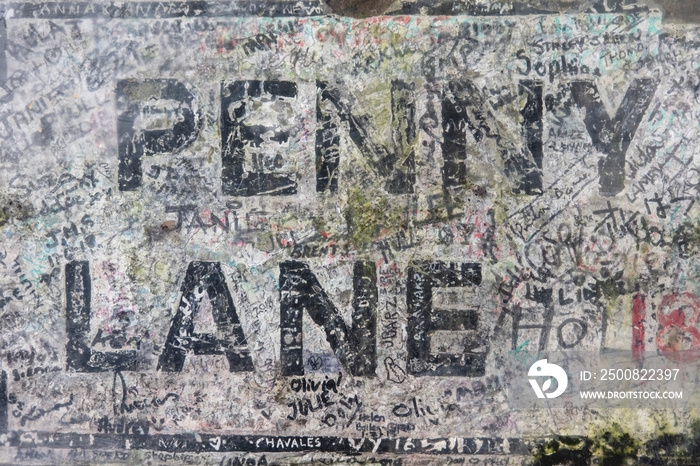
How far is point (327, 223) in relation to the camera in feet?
12.2

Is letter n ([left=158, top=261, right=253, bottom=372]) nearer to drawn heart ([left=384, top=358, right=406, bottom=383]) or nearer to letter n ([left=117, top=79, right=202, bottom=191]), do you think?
letter n ([left=117, top=79, right=202, bottom=191])

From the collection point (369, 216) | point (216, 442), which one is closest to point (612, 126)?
point (369, 216)

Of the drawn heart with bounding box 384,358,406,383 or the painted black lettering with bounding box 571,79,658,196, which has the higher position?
the painted black lettering with bounding box 571,79,658,196

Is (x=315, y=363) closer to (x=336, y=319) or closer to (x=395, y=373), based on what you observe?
(x=336, y=319)

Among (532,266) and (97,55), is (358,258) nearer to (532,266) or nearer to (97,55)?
(532,266)

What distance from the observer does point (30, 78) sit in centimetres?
374

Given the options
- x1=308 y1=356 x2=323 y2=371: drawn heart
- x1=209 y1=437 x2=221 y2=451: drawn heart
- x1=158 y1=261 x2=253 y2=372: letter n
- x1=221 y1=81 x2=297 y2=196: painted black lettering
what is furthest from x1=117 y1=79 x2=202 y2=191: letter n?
x1=209 y1=437 x2=221 y2=451: drawn heart

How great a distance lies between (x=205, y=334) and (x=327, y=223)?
4.19ft

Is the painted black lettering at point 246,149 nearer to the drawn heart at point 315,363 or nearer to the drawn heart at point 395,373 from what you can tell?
the drawn heart at point 315,363

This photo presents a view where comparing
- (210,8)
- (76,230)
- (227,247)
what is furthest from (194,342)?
(210,8)

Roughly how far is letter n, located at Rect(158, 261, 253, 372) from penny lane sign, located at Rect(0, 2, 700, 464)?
0.02 metres

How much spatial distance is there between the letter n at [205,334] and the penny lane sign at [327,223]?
17mm

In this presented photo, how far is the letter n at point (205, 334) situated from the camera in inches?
147

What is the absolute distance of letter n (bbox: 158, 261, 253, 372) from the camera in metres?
3.74
